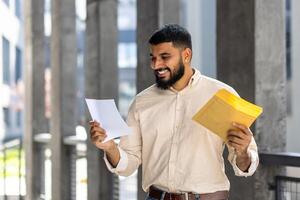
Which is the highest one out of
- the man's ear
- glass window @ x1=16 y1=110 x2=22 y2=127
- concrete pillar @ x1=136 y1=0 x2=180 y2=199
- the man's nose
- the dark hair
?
concrete pillar @ x1=136 y1=0 x2=180 y2=199

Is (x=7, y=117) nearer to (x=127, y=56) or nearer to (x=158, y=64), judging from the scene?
(x=127, y=56)

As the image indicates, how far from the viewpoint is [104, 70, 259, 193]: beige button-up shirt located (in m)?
2.87

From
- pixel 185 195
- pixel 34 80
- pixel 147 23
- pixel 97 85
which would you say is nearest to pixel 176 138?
pixel 185 195

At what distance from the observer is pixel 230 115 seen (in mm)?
2625

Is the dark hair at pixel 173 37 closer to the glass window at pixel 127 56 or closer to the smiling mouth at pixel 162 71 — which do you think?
the smiling mouth at pixel 162 71

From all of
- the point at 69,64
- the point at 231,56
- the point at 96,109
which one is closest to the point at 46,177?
the point at 69,64

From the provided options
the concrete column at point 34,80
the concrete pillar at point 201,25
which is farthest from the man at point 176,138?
the concrete pillar at point 201,25

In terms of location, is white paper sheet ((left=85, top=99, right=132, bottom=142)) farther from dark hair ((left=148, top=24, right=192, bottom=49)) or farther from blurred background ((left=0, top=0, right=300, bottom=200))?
blurred background ((left=0, top=0, right=300, bottom=200))

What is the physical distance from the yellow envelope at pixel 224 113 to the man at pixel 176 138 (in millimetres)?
169

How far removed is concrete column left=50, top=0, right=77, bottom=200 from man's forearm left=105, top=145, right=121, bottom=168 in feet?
17.1

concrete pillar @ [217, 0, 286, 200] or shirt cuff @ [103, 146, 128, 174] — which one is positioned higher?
concrete pillar @ [217, 0, 286, 200]

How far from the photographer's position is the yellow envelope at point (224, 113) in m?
2.61

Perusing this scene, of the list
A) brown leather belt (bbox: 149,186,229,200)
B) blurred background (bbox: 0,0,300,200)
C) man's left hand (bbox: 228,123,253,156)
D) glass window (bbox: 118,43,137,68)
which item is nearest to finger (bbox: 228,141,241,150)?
man's left hand (bbox: 228,123,253,156)

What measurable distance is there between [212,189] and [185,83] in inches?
19.6
